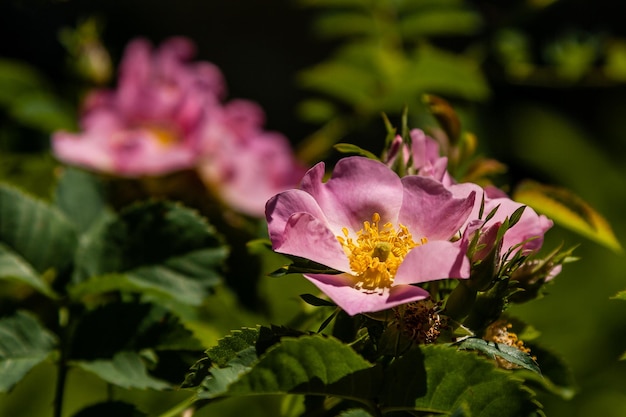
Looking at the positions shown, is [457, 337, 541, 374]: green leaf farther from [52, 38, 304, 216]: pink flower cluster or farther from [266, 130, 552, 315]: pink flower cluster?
[52, 38, 304, 216]: pink flower cluster

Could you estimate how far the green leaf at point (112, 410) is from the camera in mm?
549

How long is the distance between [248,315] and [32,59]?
1190 millimetres

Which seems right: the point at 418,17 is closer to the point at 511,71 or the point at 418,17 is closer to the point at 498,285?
the point at 511,71

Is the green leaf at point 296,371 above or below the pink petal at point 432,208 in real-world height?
below

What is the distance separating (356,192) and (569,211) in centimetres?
27

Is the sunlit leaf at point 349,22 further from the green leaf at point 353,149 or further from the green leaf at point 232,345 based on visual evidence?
the green leaf at point 232,345

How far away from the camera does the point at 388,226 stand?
51 centimetres

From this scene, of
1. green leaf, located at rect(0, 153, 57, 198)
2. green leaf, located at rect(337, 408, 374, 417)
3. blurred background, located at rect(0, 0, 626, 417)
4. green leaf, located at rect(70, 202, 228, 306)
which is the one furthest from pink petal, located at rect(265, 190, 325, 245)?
green leaf, located at rect(0, 153, 57, 198)

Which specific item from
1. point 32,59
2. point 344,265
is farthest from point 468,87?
point 32,59

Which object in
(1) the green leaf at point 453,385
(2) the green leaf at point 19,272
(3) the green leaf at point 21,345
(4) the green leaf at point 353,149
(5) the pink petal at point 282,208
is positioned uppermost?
(4) the green leaf at point 353,149

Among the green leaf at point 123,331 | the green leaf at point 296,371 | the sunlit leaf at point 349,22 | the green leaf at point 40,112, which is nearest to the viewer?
the green leaf at point 296,371

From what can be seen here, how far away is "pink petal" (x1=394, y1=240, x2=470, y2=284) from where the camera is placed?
15.8 inches

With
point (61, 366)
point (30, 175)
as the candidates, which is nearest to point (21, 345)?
point (61, 366)

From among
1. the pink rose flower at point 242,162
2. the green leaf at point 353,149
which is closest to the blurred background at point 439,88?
the pink rose flower at point 242,162
